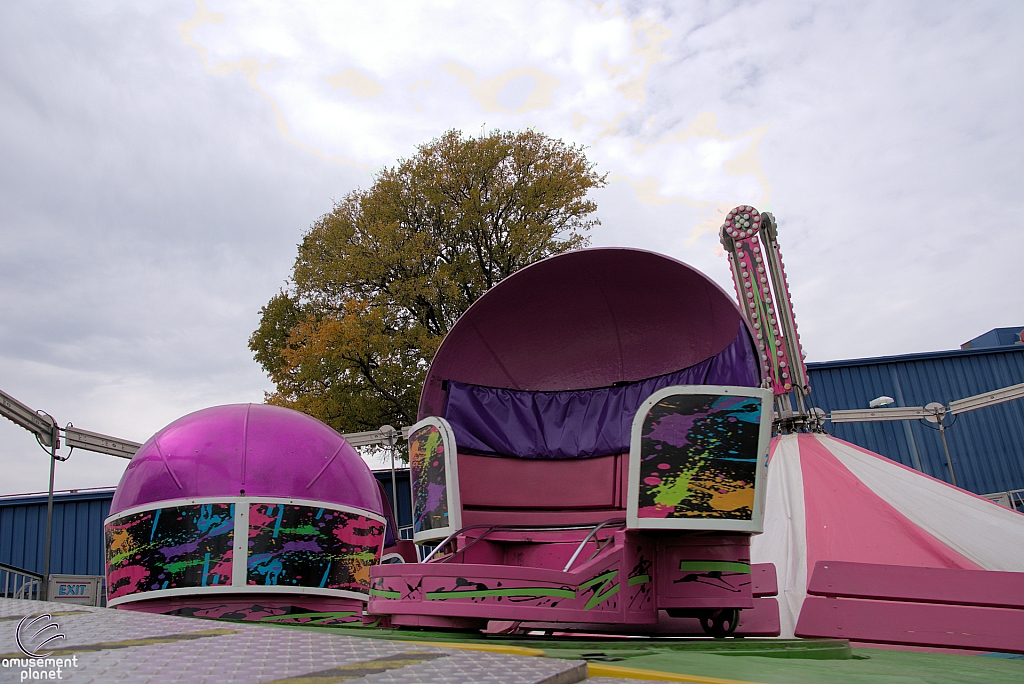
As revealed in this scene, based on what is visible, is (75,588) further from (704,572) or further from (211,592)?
(704,572)

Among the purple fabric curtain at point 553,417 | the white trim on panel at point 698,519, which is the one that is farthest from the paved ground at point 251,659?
the purple fabric curtain at point 553,417

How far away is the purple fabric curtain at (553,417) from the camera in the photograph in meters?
5.25

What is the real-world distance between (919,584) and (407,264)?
1291 cm

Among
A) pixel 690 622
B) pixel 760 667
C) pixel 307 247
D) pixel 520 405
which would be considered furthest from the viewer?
pixel 307 247

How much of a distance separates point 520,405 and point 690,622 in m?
2.22

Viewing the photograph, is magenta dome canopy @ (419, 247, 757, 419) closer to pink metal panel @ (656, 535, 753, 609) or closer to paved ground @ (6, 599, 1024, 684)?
pink metal panel @ (656, 535, 753, 609)

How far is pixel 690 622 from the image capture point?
13.1 feet

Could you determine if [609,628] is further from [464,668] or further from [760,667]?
[464,668]

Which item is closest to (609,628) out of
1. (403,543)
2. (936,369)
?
(403,543)

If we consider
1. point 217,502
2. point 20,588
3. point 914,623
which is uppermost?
point 217,502

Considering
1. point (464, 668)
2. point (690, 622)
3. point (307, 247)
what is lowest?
point (690, 622)

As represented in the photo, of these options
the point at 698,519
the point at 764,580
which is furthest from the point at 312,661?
the point at 764,580

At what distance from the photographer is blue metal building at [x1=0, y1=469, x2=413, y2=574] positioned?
589 inches

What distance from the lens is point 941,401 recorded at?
1791cm
